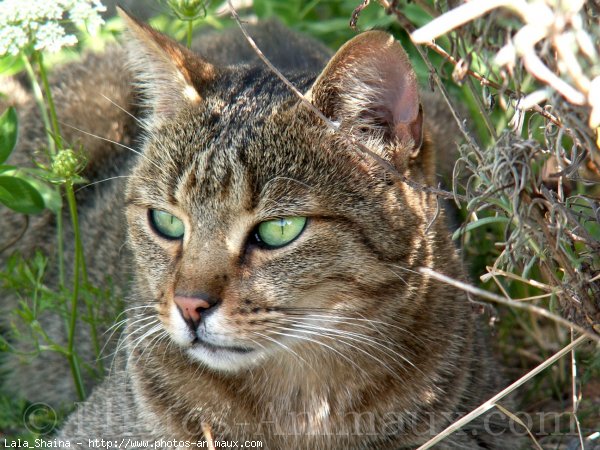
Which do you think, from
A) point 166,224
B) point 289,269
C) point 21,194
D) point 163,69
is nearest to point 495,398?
point 289,269

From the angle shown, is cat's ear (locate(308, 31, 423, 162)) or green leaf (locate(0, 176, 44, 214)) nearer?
cat's ear (locate(308, 31, 423, 162))

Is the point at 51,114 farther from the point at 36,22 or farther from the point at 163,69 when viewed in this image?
the point at 163,69

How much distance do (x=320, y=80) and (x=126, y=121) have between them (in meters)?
1.70

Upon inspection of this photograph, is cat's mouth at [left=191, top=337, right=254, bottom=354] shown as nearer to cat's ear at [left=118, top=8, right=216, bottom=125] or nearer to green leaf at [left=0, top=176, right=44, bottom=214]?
cat's ear at [left=118, top=8, right=216, bottom=125]

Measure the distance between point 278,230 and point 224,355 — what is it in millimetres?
379

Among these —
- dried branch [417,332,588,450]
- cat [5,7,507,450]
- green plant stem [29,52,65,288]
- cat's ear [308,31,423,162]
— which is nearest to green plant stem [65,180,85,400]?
green plant stem [29,52,65,288]

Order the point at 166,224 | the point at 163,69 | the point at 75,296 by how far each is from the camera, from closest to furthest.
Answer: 1. the point at 166,224
2. the point at 163,69
3. the point at 75,296

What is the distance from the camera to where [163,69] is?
9.41 ft

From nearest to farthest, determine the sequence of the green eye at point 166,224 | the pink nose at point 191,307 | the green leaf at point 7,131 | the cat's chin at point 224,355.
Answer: the pink nose at point 191,307
the cat's chin at point 224,355
the green eye at point 166,224
the green leaf at point 7,131

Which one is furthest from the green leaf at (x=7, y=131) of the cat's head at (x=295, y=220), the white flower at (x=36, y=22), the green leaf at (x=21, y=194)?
the cat's head at (x=295, y=220)

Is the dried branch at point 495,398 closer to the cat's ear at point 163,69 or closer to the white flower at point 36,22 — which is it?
the cat's ear at point 163,69

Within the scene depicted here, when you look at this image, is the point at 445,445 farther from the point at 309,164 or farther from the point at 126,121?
the point at 126,121

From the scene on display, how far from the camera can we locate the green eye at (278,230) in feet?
8.17

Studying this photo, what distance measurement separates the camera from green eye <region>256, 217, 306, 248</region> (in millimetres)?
2490
